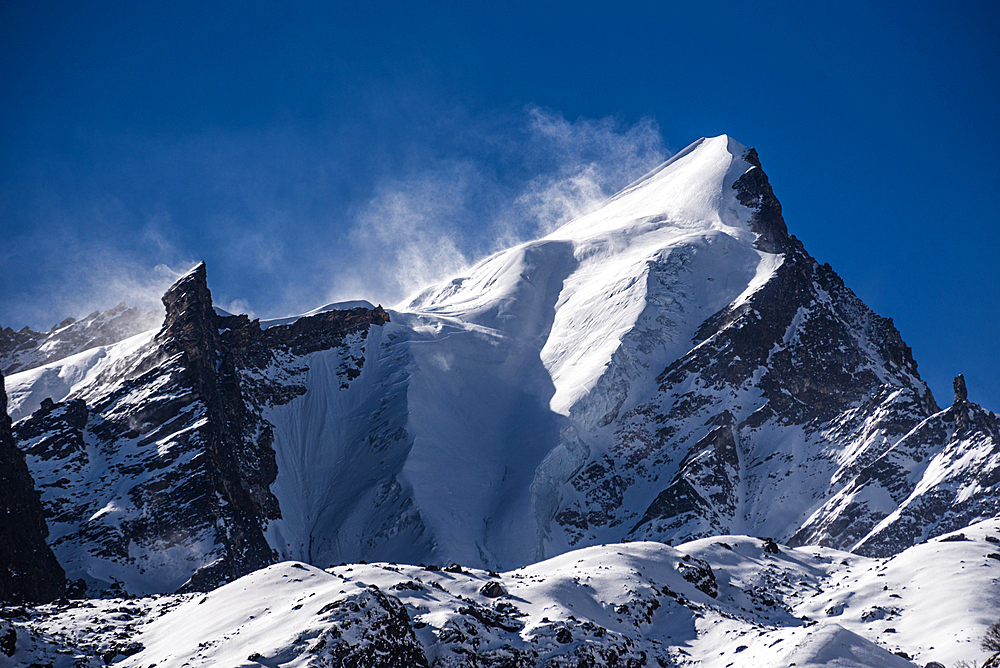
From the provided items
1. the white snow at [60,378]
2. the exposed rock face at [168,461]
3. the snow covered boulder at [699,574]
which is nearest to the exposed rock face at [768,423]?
the exposed rock face at [168,461]

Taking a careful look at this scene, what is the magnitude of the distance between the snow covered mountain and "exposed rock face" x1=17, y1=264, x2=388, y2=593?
37 centimetres

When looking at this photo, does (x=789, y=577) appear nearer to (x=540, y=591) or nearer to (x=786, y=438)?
(x=540, y=591)

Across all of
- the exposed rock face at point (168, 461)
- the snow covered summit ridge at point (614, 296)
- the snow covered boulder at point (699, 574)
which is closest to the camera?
the snow covered boulder at point (699, 574)

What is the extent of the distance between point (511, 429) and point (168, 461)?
58112 mm

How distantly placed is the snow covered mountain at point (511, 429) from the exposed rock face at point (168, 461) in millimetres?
366

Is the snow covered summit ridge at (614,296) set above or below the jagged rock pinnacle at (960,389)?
above

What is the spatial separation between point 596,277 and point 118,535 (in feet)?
378

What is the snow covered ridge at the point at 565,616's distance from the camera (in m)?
40.2

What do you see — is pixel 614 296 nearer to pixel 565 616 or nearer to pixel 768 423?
pixel 768 423

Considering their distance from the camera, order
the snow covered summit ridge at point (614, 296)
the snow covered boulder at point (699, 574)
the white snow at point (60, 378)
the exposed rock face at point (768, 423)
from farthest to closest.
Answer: the snow covered summit ridge at point (614, 296) → the white snow at point (60, 378) → the exposed rock face at point (768, 423) → the snow covered boulder at point (699, 574)

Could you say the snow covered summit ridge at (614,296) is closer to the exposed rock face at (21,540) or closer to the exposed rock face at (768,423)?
the exposed rock face at (768,423)

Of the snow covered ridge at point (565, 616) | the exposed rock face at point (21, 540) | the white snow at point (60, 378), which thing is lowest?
the snow covered ridge at point (565, 616)

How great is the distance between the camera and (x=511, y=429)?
15000cm

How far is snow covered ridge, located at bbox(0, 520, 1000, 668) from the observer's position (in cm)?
4016
